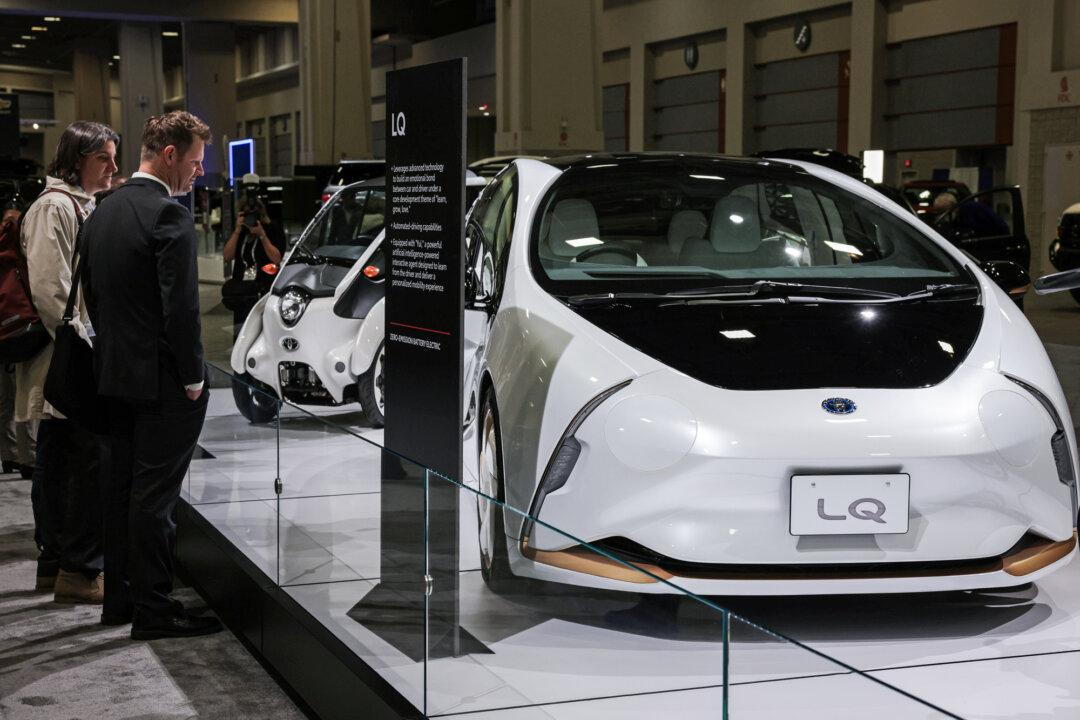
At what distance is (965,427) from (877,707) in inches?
74.2

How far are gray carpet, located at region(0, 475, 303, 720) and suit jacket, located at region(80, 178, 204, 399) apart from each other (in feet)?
2.55

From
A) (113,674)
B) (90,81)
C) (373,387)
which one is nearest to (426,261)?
(113,674)

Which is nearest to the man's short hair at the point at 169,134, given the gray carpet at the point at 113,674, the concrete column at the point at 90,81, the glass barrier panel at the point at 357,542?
the glass barrier panel at the point at 357,542

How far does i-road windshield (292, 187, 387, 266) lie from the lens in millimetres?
7629

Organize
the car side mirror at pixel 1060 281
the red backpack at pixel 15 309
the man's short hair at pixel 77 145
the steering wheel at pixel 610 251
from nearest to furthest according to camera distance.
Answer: the car side mirror at pixel 1060 281
the steering wheel at pixel 610 251
the man's short hair at pixel 77 145
the red backpack at pixel 15 309

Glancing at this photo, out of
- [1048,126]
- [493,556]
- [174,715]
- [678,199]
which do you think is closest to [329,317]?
[678,199]

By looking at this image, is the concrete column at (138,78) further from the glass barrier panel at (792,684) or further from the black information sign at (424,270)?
the glass barrier panel at (792,684)

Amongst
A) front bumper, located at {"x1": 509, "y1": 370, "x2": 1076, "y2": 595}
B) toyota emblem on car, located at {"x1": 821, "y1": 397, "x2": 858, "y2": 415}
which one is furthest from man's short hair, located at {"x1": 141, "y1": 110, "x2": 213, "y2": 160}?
toyota emblem on car, located at {"x1": 821, "y1": 397, "x2": 858, "y2": 415}

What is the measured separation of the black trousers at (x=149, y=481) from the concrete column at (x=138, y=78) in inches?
1351

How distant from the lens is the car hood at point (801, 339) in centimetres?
330

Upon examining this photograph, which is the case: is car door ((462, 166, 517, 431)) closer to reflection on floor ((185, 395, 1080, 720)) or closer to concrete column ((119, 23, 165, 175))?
reflection on floor ((185, 395, 1080, 720))

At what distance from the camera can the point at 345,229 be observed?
26.0 ft

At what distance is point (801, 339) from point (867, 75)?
64.0 ft

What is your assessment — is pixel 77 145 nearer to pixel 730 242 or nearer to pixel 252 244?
pixel 730 242
